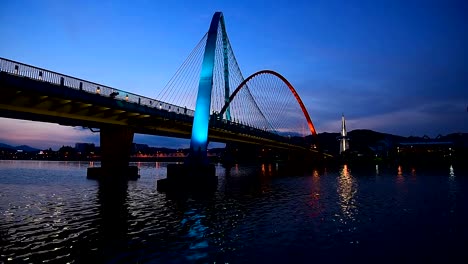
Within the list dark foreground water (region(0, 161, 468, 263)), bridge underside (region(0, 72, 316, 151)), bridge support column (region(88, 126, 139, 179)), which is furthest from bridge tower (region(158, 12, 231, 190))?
bridge support column (region(88, 126, 139, 179))

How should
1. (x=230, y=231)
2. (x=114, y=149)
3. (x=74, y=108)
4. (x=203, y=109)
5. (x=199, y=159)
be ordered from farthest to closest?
(x=114, y=149)
(x=203, y=109)
(x=199, y=159)
(x=74, y=108)
(x=230, y=231)

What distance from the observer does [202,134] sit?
34.5 metres

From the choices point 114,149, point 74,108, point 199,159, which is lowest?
point 199,159

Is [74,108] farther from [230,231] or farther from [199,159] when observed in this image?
[230,231]

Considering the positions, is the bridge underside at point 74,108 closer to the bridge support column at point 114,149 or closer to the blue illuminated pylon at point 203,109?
the bridge support column at point 114,149

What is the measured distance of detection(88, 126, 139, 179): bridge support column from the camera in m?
43.3

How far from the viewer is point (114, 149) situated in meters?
43.7

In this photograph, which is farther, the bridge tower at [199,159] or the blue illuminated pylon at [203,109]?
the blue illuminated pylon at [203,109]

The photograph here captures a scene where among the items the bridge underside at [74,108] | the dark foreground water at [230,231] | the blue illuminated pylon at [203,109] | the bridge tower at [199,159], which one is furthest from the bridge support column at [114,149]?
the dark foreground water at [230,231]

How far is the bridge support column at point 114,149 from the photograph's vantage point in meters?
43.3

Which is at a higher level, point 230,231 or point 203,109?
point 203,109

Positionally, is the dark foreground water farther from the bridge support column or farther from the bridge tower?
the bridge support column

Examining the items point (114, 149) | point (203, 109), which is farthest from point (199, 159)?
point (114, 149)

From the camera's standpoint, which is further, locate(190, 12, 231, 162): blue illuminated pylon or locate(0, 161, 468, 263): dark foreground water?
locate(190, 12, 231, 162): blue illuminated pylon
